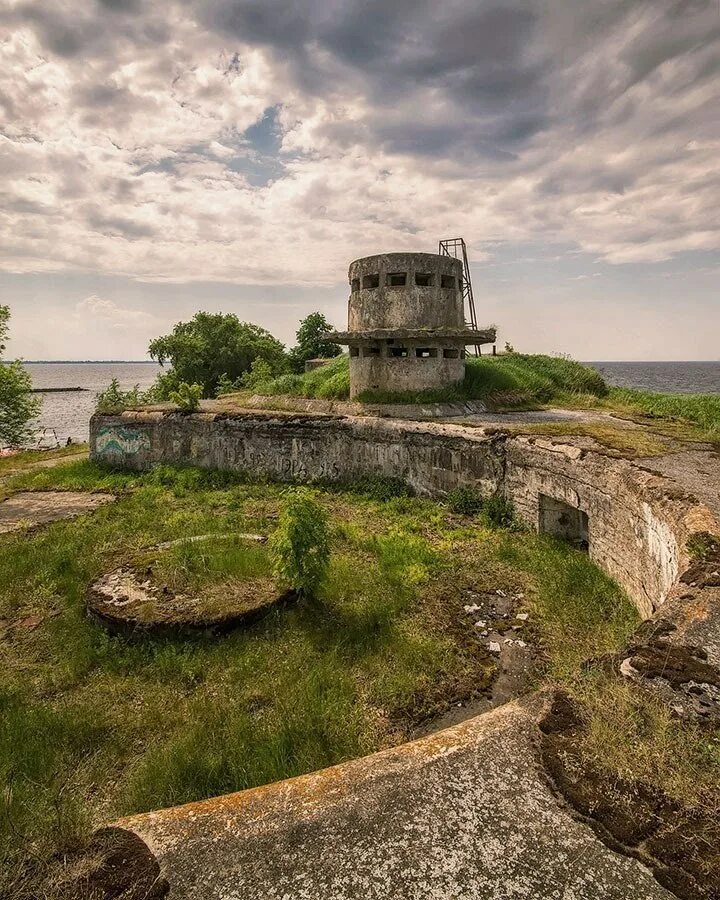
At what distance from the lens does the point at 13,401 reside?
72.3 feet

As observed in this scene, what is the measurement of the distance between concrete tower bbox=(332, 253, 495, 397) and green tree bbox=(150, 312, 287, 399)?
1876cm

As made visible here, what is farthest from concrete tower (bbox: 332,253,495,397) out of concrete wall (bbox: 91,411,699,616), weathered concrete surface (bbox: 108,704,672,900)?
weathered concrete surface (bbox: 108,704,672,900)

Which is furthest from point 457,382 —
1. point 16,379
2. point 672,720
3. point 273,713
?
point 16,379

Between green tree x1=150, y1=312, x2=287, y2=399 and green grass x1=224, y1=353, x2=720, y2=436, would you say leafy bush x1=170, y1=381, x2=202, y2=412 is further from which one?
green tree x1=150, y1=312, x2=287, y2=399

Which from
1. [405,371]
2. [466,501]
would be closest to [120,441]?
[405,371]

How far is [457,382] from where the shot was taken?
15586 mm

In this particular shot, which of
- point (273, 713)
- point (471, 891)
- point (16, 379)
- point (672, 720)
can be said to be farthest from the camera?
point (16, 379)

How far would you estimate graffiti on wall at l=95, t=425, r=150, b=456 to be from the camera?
50.9ft

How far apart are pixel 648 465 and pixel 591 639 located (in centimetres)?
303

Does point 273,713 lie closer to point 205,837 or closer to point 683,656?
point 205,837

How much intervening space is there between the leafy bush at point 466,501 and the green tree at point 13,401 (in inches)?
780

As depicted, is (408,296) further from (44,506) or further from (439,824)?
(439,824)

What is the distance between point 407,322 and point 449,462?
549cm

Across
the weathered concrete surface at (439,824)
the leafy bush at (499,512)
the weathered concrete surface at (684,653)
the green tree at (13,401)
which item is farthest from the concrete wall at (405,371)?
the green tree at (13,401)
